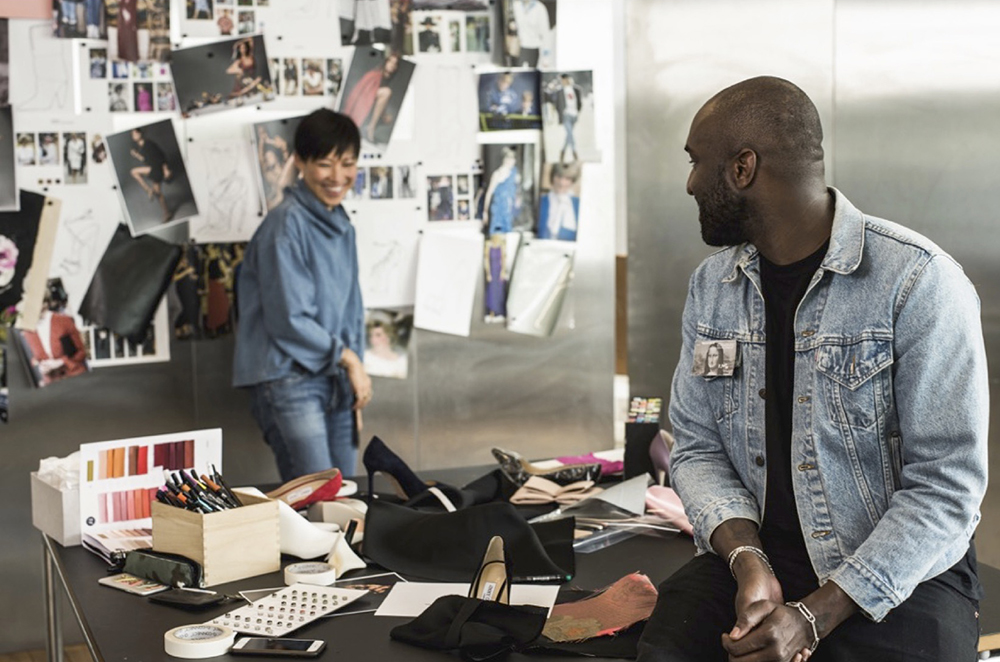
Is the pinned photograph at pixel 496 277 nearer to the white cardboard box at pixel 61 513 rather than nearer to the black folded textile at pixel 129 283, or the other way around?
the black folded textile at pixel 129 283

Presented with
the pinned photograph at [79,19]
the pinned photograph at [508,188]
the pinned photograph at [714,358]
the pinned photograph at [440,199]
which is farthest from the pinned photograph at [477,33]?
the pinned photograph at [714,358]

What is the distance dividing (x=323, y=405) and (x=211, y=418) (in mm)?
594

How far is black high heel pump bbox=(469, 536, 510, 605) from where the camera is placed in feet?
6.30

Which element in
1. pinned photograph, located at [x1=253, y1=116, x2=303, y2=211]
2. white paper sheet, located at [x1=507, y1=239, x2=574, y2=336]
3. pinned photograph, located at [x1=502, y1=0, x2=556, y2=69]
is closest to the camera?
pinned photograph, located at [x1=253, y1=116, x2=303, y2=211]

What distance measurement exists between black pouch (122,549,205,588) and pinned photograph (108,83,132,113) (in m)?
2.18

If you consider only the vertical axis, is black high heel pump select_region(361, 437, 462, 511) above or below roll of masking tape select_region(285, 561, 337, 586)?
above

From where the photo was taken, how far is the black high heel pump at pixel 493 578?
192 cm

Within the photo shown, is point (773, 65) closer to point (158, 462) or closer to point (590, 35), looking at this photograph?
point (590, 35)

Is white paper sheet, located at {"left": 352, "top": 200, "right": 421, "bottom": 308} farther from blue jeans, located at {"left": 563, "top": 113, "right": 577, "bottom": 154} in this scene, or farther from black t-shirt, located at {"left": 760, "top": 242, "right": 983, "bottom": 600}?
black t-shirt, located at {"left": 760, "top": 242, "right": 983, "bottom": 600}

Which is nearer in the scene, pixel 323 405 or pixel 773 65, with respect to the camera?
pixel 323 405

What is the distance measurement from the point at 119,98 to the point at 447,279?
1.34m

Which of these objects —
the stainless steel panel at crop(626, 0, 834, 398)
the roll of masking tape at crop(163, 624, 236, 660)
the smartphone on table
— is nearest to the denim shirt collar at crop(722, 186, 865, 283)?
the smartphone on table

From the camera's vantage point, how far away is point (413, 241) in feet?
14.3

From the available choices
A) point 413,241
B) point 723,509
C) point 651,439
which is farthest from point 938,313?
point 413,241
